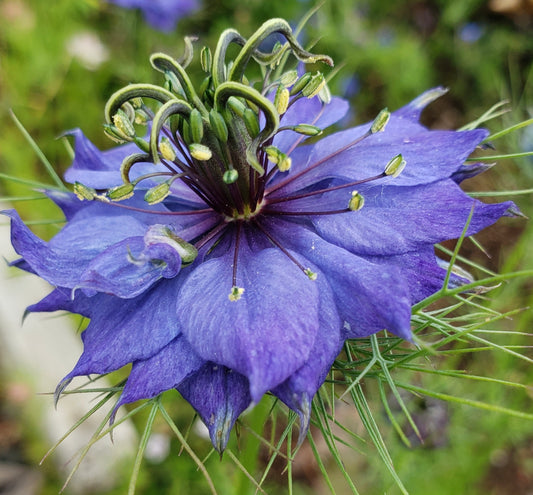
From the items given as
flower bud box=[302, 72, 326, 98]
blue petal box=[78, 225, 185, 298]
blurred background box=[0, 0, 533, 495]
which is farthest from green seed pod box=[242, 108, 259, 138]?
blurred background box=[0, 0, 533, 495]

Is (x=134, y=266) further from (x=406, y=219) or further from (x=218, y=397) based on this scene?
(x=406, y=219)

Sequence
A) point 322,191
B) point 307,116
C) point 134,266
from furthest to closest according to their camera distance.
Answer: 1. point 307,116
2. point 322,191
3. point 134,266

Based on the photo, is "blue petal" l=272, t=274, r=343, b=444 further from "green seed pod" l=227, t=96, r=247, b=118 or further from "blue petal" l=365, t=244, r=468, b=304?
"green seed pod" l=227, t=96, r=247, b=118

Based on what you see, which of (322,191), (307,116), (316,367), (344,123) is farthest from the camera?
(344,123)

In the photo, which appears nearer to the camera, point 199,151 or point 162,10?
point 199,151

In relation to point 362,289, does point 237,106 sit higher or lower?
higher

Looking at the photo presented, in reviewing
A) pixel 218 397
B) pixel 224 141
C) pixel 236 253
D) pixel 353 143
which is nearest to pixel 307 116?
pixel 353 143

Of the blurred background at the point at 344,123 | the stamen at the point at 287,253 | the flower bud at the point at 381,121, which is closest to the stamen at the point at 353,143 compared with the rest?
the flower bud at the point at 381,121
